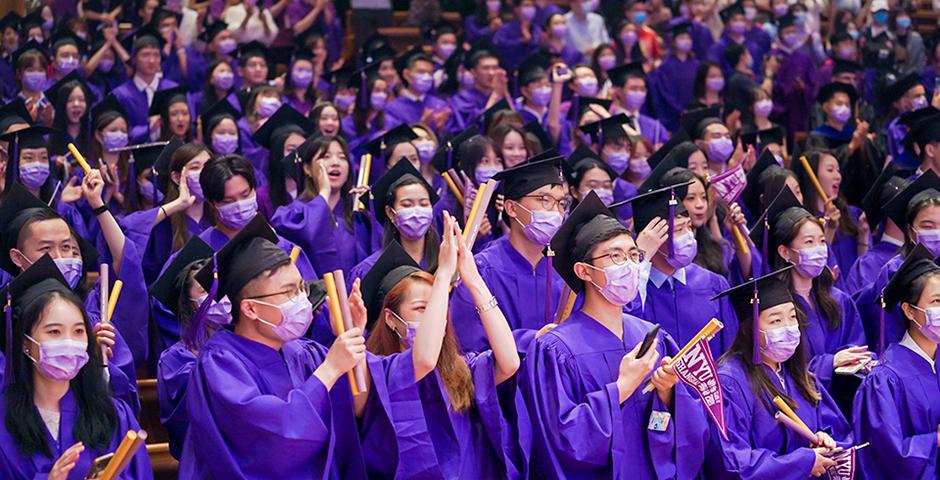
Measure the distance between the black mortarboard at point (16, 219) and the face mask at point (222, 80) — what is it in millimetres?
5075

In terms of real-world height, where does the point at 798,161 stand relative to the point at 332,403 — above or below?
below

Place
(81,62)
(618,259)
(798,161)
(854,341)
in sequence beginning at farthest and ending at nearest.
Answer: (81,62) → (798,161) → (854,341) → (618,259)

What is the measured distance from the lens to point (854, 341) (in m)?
7.02

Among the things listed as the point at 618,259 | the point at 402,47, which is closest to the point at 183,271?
the point at 618,259

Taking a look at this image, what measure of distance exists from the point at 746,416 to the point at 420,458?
62.1 inches

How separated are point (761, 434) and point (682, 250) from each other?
3.77 feet

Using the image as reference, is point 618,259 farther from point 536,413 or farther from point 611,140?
point 611,140

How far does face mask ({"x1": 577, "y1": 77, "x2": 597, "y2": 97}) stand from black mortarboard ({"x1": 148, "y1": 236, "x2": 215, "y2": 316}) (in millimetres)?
6098

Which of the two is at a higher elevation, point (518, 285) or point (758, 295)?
point (758, 295)

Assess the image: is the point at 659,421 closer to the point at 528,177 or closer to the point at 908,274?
the point at 528,177

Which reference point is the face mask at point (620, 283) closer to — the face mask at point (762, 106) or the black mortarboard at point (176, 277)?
the black mortarboard at point (176, 277)

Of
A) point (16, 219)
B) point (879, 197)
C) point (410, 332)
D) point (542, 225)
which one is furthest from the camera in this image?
point (879, 197)

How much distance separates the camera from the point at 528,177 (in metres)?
6.49

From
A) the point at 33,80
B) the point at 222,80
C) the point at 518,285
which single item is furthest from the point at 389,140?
the point at 33,80
